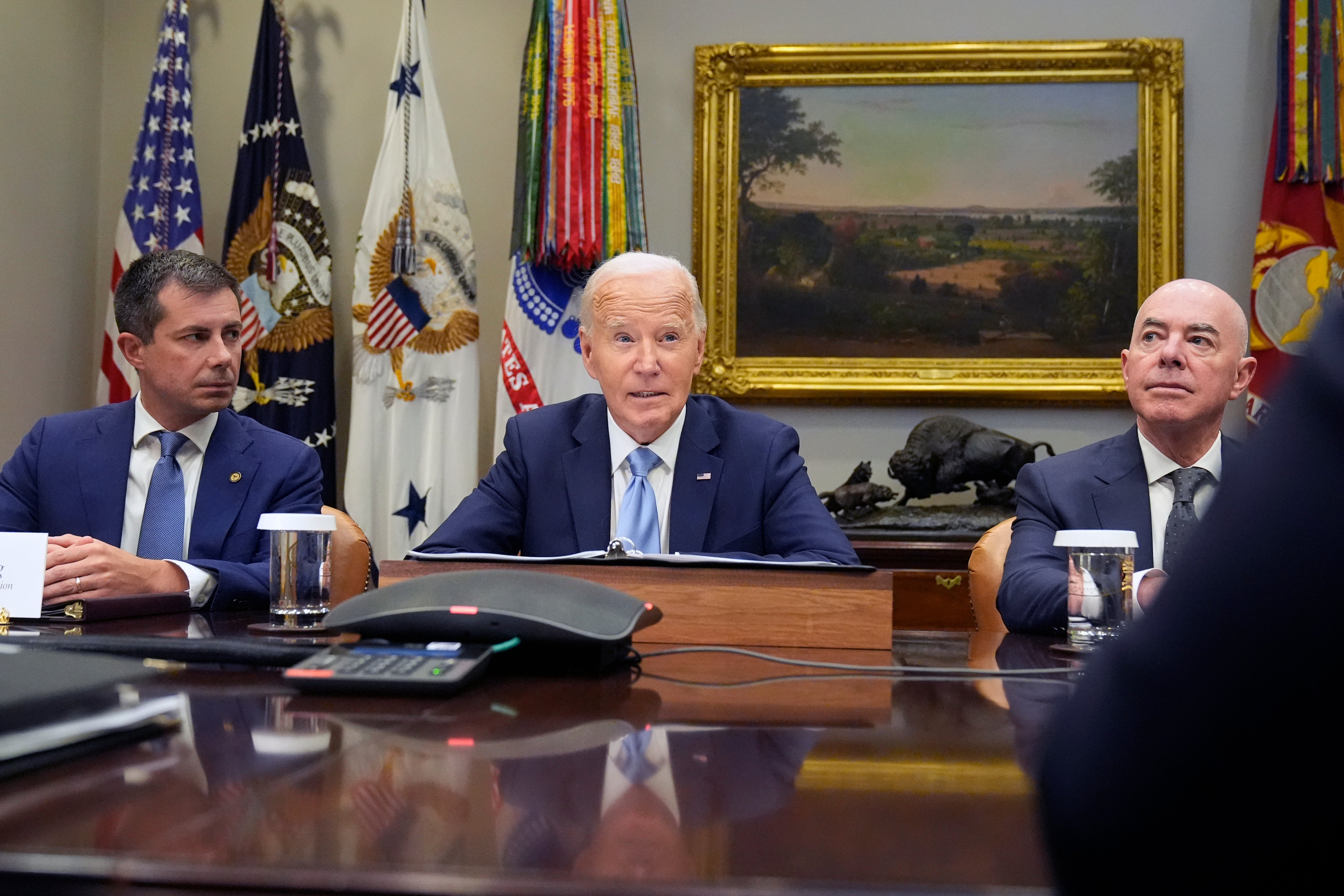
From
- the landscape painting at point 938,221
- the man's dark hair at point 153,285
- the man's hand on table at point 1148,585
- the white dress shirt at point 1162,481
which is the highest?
the landscape painting at point 938,221

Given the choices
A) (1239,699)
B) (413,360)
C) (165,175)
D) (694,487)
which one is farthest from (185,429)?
(1239,699)

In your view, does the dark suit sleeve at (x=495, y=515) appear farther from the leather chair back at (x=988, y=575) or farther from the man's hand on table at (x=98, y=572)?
the leather chair back at (x=988, y=575)

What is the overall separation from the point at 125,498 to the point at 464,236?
188cm

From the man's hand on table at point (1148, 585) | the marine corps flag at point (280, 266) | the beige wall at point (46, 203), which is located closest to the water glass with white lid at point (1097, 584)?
the man's hand on table at point (1148, 585)

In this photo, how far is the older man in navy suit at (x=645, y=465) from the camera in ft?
7.82

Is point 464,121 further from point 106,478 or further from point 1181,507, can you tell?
point 1181,507

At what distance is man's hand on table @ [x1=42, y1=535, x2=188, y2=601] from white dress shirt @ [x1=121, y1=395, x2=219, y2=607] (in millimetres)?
545

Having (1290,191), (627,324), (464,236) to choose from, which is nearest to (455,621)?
(627,324)

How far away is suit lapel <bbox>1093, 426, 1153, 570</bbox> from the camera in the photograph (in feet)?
7.53

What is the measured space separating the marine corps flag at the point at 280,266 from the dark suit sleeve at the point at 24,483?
1.59 m

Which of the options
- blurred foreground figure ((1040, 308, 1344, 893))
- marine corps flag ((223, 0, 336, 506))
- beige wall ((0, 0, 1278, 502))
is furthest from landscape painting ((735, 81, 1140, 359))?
blurred foreground figure ((1040, 308, 1344, 893))

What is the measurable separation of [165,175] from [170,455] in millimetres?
2161

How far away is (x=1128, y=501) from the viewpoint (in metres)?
2.35

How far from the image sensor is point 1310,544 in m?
0.35
